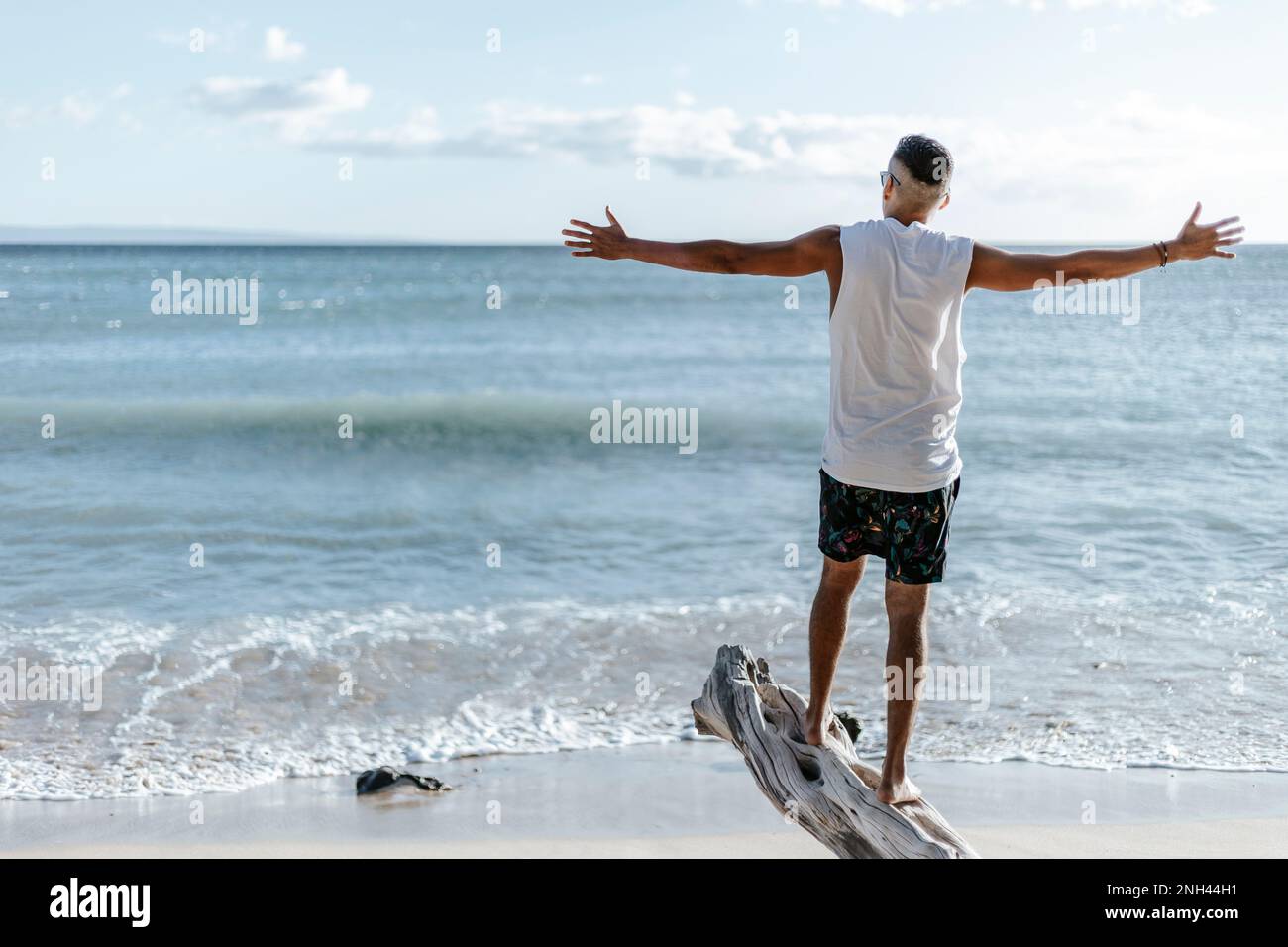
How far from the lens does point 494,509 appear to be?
12.9 metres

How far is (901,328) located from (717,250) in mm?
604

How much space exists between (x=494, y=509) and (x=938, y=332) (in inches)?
382

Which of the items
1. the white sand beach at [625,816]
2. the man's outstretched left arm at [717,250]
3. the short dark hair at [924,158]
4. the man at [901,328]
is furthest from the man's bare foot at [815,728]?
the short dark hair at [924,158]

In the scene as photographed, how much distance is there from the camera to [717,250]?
11.6 feet

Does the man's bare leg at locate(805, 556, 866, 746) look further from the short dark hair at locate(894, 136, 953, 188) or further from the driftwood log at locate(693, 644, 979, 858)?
the short dark hair at locate(894, 136, 953, 188)

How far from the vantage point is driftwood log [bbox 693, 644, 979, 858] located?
3.76 m

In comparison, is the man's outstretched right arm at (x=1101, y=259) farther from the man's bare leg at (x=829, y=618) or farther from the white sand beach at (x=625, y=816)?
the white sand beach at (x=625, y=816)

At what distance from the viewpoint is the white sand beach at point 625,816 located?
208 inches

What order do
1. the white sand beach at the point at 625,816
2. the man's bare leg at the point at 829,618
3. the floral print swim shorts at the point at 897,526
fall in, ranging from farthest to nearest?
the white sand beach at the point at 625,816 < the man's bare leg at the point at 829,618 < the floral print swim shorts at the point at 897,526

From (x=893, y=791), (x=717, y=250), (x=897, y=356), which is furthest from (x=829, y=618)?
(x=717, y=250)

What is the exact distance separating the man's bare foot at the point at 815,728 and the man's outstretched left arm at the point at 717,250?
5.26 feet

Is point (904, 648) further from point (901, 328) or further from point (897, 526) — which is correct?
point (901, 328)
